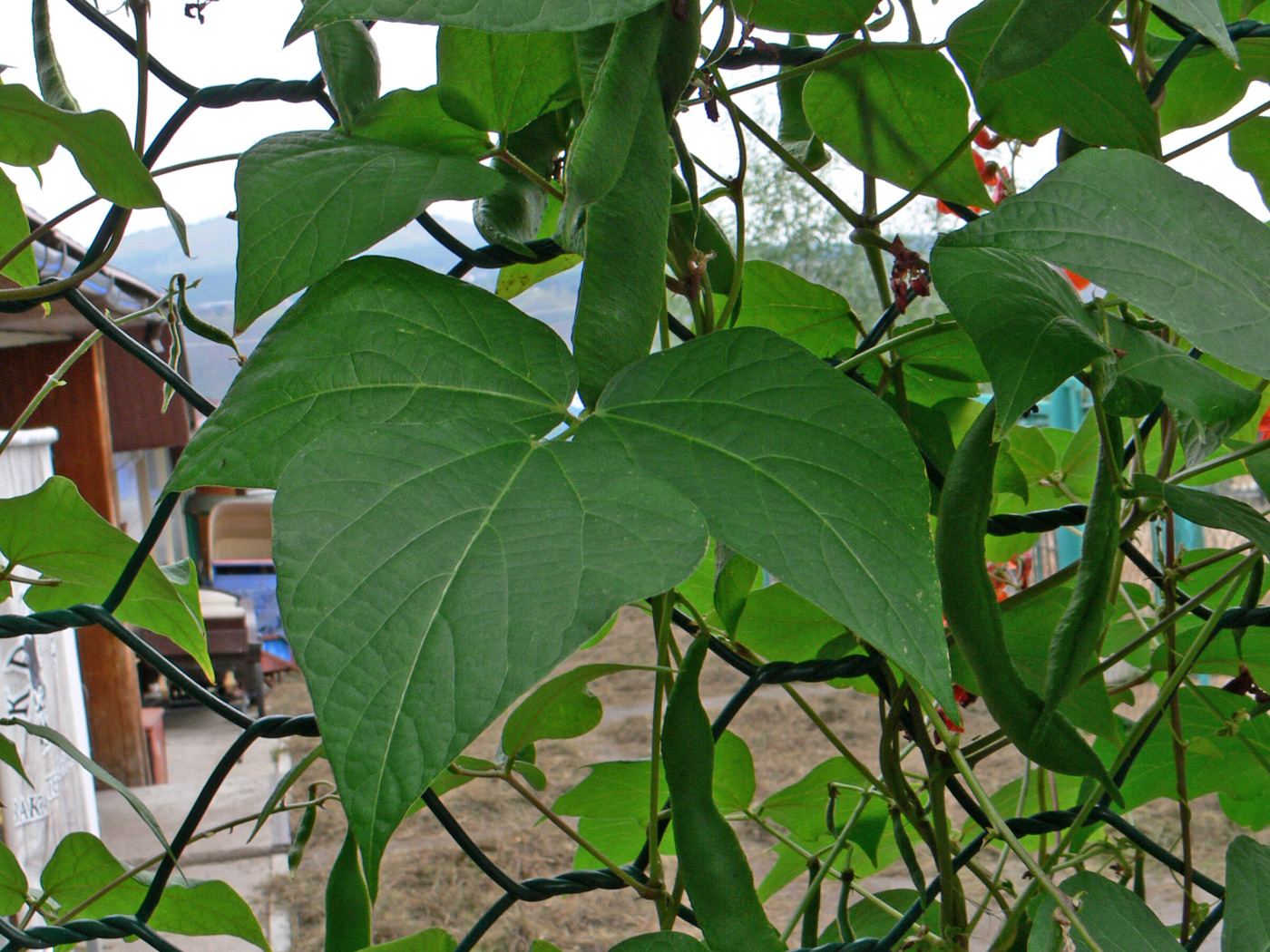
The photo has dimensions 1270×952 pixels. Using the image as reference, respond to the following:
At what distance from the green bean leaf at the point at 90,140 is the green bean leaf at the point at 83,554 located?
10cm

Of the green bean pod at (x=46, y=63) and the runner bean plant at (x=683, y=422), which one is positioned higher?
the green bean pod at (x=46, y=63)

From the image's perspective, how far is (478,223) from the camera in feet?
0.88

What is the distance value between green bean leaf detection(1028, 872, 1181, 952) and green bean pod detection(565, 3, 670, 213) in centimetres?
22

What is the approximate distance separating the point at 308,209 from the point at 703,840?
0.58 ft

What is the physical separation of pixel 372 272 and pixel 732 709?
17 cm

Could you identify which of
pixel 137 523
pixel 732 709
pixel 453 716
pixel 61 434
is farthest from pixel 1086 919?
pixel 137 523

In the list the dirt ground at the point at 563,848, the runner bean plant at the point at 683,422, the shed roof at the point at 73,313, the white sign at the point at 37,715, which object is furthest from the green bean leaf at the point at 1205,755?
the shed roof at the point at 73,313

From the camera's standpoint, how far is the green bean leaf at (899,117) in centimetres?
31

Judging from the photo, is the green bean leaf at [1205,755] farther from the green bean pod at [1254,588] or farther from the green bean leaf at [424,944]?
the green bean leaf at [424,944]

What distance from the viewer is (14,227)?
287 millimetres

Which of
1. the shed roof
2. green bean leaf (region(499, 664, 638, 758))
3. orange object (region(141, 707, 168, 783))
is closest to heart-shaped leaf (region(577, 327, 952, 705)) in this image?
green bean leaf (region(499, 664, 638, 758))

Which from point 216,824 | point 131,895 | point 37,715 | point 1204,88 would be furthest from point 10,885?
point 216,824

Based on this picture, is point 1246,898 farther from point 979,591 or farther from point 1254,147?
point 1254,147

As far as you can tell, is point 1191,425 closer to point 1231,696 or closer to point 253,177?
point 1231,696
